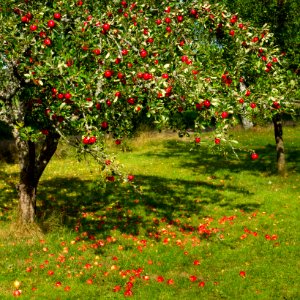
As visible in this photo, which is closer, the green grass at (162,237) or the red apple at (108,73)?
the red apple at (108,73)

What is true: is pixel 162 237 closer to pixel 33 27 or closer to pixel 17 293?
pixel 17 293

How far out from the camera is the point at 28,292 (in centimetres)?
1080

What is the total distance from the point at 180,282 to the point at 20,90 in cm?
672

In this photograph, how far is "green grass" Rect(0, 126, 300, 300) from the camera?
449 inches

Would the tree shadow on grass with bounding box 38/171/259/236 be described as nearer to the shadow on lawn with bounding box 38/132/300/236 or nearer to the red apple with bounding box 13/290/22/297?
the shadow on lawn with bounding box 38/132/300/236

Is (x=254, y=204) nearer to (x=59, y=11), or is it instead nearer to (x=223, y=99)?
(x=223, y=99)

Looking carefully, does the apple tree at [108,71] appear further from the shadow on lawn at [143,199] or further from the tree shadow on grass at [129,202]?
the shadow on lawn at [143,199]

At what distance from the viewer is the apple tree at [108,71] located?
1030 cm

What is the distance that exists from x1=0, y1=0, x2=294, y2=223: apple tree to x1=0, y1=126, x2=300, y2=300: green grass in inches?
74.1

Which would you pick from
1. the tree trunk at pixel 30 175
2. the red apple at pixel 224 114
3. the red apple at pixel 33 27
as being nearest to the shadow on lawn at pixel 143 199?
the tree trunk at pixel 30 175

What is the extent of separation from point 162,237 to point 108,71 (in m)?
6.88

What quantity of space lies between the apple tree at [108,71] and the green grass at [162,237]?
188cm

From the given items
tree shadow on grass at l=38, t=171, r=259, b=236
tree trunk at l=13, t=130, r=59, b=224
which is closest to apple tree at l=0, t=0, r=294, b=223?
tree trunk at l=13, t=130, r=59, b=224

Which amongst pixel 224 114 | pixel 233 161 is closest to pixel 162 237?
pixel 224 114
